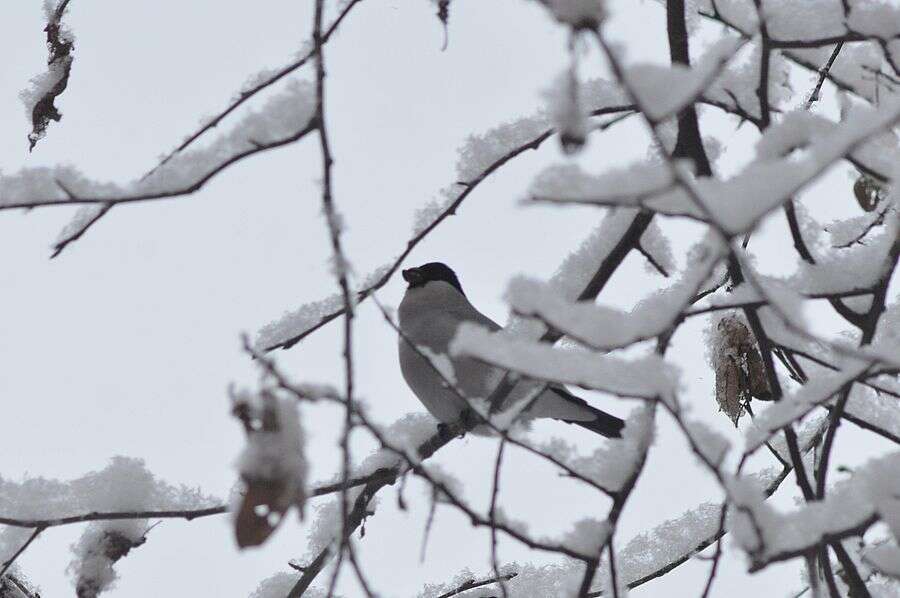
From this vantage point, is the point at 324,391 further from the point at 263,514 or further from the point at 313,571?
the point at 313,571

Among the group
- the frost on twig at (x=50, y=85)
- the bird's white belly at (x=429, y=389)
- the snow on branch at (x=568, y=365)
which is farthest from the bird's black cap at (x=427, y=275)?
the snow on branch at (x=568, y=365)

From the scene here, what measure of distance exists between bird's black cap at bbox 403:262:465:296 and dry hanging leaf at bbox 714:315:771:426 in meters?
1.89

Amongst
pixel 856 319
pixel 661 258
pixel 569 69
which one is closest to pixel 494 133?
pixel 661 258

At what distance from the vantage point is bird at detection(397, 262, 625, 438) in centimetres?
297

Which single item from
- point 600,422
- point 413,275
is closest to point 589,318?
point 600,422

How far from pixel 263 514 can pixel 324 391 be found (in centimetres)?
15

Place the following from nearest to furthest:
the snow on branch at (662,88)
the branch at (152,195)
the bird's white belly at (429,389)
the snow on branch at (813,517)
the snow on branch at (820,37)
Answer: the snow on branch at (662,88) → the snow on branch at (813,517) → the branch at (152,195) → the snow on branch at (820,37) → the bird's white belly at (429,389)

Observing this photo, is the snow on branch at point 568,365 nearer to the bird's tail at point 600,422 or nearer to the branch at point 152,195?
the branch at point 152,195

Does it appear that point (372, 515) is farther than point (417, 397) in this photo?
No

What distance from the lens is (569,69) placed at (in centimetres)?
76

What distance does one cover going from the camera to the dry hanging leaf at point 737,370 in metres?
2.20

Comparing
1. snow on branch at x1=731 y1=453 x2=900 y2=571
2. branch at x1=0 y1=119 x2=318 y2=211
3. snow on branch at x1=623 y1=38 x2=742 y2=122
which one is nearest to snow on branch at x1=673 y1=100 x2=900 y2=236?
snow on branch at x1=623 y1=38 x2=742 y2=122

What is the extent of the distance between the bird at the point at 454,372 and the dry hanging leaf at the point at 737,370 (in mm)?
489

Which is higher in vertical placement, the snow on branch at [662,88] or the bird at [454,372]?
the bird at [454,372]
